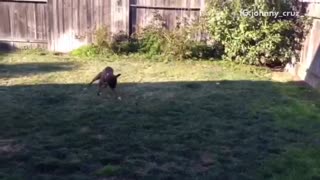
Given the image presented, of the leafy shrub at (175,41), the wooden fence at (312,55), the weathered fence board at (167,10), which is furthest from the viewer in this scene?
the weathered fence board at (167,10)

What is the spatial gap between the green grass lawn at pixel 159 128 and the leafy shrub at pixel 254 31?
0.94m

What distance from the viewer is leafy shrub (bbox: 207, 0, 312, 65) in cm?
812

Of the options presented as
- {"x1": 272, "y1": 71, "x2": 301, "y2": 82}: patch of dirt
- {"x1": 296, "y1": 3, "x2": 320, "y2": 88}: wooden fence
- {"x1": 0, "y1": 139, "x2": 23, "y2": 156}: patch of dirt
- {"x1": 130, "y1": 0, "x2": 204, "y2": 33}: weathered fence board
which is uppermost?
{"x1": 130, "y1": 0, "x2": 204, "y2": 33}: weathered fence board

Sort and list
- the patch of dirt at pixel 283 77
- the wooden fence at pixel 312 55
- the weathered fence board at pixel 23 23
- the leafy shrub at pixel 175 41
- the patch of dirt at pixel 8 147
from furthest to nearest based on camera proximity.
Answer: the weathered fence board at pixel 23 23
the leafy shrub at pixel 175 41
the patch of dirt at pixel 283 77
the wooden fence at pixel 312 55
the patch of dirt at pixel 8 147

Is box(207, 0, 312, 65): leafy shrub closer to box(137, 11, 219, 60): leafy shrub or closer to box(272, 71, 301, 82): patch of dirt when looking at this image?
box(272, 71, 301, 82): patch of dirt

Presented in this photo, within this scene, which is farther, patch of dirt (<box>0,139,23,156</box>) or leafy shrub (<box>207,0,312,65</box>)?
leafy shrub (<box>207,0,312,65</box>)

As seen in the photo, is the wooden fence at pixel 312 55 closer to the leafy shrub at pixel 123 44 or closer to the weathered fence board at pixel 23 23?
the leafy shrub at pixel 123 44

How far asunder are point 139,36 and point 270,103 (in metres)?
4.41

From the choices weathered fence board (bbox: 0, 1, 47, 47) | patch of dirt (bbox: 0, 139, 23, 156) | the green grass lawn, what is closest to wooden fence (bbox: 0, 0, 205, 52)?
weathered fence board (bbox: 0, 1, 47, 47)

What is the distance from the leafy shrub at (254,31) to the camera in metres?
8.12

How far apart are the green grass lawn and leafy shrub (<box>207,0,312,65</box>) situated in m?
A: 0.94

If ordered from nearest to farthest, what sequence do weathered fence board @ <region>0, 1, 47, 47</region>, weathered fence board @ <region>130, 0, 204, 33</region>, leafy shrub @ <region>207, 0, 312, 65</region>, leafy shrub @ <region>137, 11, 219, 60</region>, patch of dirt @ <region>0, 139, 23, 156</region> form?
1. patch of dirt @ <region>0, 139, 23, 156</region>
2. leafy shrub @ <region>207, 0, 312, 65</region>
3. leafy shrub @ <region>137, 11, 219, 60</region>
4. weathered fence board @ <region>130, 0, 204, 33</region>
5. weathered fence board @ <region>0, 1, 47, 47</region>

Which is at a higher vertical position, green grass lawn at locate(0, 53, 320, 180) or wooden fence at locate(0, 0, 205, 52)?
wooden fence at locate(0, 0, 205, 52)

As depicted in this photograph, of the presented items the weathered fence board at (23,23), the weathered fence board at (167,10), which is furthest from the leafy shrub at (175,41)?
the weathered fence board at (23,23)
